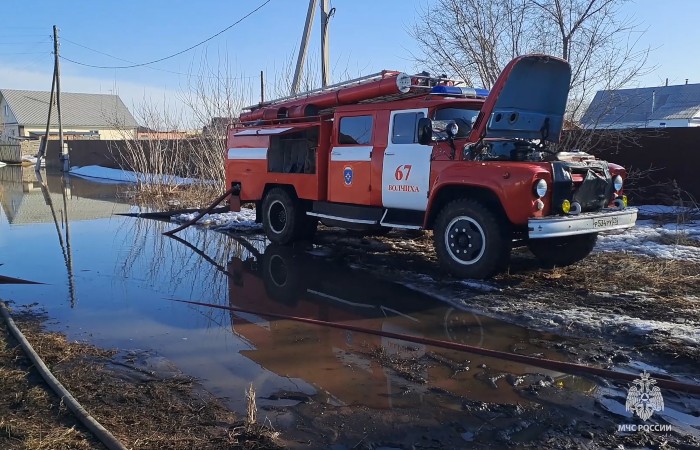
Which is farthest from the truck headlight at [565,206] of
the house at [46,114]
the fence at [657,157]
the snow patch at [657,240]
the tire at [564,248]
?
the house at [46,114]

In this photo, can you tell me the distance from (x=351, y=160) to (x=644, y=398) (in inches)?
229

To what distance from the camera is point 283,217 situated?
34.9 ft

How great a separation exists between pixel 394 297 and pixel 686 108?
40.9 metres

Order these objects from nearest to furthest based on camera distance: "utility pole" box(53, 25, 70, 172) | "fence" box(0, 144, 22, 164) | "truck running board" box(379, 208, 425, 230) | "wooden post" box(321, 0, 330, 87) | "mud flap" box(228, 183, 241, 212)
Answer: "truck running board" box(379, 208, 425, 230) < "mud flap" box(228, 183, 241, 212) < "wooden post" box(321, 0, 330, 87) < "utility pole" box(53, 25, 70, 172) < "fence" box(0, 144, 22, 164)

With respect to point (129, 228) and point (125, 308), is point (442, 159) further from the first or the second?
point (129, 228)

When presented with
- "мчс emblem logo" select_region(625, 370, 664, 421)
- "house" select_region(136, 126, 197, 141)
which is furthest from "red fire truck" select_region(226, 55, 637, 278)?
"house" select_region(136, 126, 197, 141)

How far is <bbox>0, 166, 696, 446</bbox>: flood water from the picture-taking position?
4.30m

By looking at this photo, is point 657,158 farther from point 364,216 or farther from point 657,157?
point 364,216

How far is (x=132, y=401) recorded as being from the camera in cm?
399

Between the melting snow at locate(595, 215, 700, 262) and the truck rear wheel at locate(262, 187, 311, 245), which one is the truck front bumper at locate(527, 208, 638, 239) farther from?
the truck rear wheel at locate(262, 187, 311, 245)

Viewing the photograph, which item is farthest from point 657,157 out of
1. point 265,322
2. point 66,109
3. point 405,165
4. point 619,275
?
point 66,109

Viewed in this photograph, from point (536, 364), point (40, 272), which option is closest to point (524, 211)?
point (536, 364)

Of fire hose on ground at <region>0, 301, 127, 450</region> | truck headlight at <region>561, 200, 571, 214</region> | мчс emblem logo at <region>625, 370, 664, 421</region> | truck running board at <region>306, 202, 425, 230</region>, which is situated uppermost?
truck headlight at <region>561, 200, 571, 214</region>

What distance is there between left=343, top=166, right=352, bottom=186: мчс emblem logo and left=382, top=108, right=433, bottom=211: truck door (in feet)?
2.51
